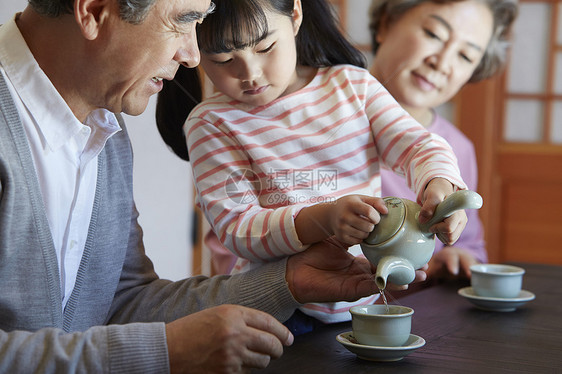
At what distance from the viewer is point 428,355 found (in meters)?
0.87

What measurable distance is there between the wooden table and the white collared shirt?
1.05ft

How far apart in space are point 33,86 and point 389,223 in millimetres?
455

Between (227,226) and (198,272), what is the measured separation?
236mm

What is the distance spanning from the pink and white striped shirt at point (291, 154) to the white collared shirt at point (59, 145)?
142 mm

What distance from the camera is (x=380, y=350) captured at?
32.2 inches

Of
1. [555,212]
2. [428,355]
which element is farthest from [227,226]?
[555,212]

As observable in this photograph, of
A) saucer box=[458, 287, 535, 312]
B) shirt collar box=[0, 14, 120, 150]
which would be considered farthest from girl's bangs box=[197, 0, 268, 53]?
saucer box=[458, 287, 535, 312]

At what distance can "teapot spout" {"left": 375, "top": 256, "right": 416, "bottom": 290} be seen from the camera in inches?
31.6

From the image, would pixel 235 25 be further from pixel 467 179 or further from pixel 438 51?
pixel 467 179

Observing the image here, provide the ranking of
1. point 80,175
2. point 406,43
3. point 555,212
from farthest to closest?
1. point 555,212
2. point 406,43
3. point 80,175

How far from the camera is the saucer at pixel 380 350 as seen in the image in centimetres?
82

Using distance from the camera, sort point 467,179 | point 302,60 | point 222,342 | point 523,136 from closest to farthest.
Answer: point 222,342
point 302,60
point 467,179
point 523,136

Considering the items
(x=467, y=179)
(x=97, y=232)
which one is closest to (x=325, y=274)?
(x=97, y=232)

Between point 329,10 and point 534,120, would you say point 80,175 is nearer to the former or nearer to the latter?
point 329,10
